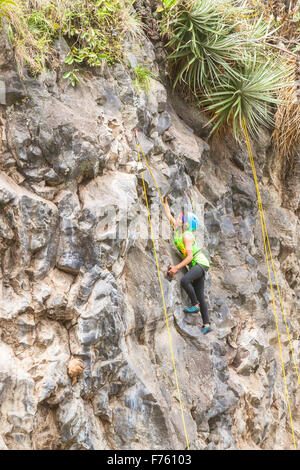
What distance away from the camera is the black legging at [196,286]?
20.3ft

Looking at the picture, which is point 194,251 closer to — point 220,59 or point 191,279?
point 191,279

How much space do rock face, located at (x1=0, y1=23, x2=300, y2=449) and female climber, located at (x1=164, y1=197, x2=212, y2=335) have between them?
5.5 inches

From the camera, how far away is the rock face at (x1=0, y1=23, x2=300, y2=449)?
15.4ft

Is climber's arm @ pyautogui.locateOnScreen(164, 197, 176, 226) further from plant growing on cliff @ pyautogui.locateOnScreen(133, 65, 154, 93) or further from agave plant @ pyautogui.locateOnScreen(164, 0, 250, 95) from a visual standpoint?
agave plant @ pyautogui.locateOnScreen(164, 0, 250, 95)

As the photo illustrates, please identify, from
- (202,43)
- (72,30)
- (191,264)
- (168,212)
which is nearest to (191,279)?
(191,264)

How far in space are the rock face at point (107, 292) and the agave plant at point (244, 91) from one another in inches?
21.9

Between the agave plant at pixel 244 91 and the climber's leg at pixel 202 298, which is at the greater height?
the agave plant at pixel 244 91

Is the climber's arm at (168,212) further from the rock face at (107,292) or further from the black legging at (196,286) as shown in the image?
the black legging at (196,286)

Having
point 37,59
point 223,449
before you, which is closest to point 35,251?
point 37,59

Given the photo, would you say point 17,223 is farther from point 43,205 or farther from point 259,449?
point 259,449

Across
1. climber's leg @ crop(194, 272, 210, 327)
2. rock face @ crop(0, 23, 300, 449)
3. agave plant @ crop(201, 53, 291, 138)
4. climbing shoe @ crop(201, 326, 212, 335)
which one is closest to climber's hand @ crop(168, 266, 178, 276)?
rock face @ crop(0, 23, 300, 449)

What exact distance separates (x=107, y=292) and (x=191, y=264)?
1.50 m

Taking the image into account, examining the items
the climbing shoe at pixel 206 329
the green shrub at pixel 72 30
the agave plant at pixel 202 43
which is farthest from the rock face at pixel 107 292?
the agave plant at pixel 202 43
